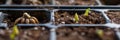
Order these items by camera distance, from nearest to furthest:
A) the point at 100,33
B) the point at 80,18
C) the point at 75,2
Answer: the point at 100,33, the point at 80,18, the point at 75,2

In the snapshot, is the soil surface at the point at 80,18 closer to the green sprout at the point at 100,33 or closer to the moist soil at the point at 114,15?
the moist soil at the point at 114,15

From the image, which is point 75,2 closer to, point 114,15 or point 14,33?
point 114,15

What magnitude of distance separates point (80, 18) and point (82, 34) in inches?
12.2

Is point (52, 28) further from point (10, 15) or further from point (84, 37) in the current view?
point (10, 15)

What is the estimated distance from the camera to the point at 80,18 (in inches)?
56.9

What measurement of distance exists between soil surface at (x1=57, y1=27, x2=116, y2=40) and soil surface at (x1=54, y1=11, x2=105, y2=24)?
20cm

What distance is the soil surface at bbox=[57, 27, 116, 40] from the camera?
43.8 inches

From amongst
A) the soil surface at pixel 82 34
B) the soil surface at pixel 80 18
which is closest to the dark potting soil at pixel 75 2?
the soil surface at pixel 80 18

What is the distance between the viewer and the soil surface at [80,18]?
4.59 ft

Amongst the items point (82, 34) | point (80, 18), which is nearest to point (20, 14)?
point (80, 18)

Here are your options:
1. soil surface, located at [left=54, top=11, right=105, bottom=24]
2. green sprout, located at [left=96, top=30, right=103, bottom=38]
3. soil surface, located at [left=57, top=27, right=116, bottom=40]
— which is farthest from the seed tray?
green sprout, located at [left=96, top=30, right=103, bottom=38]

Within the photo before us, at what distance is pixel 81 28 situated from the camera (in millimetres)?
1188

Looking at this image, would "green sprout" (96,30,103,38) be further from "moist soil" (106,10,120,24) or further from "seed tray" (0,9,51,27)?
"seed tray" (0,9,51,27)

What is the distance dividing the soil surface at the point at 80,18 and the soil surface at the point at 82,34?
7.8 inches
